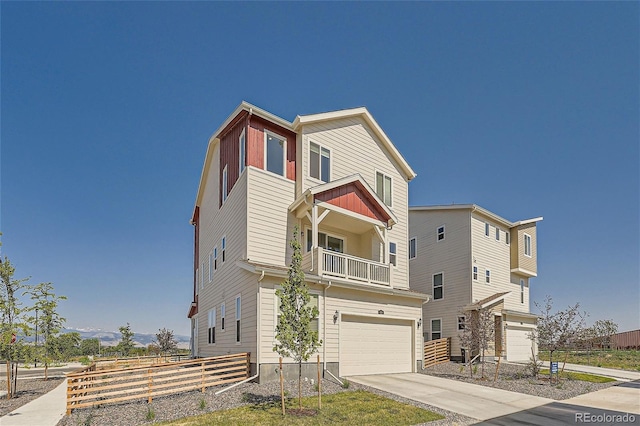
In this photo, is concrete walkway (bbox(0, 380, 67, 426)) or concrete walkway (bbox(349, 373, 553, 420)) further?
concrete walkway (bbox(349, 373, 553, 420))

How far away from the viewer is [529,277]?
30859mm

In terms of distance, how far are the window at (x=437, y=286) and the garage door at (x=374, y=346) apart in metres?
8.39

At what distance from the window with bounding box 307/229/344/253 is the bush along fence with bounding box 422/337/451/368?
811 cm

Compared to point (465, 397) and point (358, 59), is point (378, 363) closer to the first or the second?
point (465, 397)

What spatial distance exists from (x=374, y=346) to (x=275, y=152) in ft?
29.6

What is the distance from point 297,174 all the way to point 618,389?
1542 cm

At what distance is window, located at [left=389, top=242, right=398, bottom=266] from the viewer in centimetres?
2050

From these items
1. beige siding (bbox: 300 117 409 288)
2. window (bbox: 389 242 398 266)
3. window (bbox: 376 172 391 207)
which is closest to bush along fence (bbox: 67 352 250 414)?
beige siding (bbox: 300 117 409 288)

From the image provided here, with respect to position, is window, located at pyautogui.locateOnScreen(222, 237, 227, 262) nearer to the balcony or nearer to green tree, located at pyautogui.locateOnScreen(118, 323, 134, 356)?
the balcony

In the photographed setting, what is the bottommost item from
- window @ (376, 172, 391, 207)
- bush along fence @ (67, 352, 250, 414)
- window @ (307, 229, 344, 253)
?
bush along fence @ (67, 352, 250, 414)

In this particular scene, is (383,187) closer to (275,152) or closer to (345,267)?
(345,267)

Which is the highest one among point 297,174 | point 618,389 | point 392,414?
point 297,174

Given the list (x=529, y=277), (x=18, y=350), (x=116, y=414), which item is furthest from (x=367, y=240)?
(x=529, y=277)

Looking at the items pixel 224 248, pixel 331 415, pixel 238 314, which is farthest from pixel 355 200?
pixel 331 415
